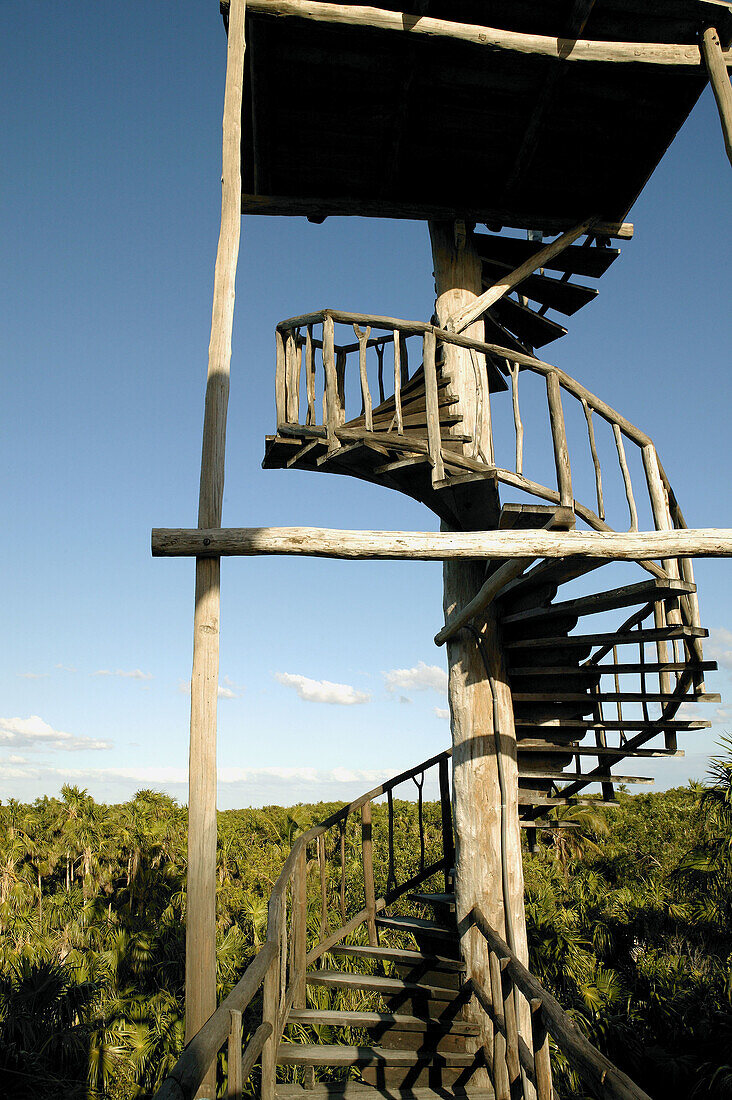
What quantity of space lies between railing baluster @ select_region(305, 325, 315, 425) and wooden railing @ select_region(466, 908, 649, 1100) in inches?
173

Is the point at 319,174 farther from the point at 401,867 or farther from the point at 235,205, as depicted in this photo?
the point at 401,867

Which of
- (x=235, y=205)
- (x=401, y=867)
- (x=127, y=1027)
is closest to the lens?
(x=235, y=205)

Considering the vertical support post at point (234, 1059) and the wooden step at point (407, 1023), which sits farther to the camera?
the wooden step at point (407, 1023)

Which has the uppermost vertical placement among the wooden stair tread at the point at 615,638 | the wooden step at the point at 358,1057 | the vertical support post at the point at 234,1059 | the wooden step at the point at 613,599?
the wooden step at the point at 613,599

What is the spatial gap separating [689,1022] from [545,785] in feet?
21.9

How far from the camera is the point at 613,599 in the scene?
598 centimetres

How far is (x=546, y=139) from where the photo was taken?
8125 mm

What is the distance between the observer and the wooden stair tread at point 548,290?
28.6ft

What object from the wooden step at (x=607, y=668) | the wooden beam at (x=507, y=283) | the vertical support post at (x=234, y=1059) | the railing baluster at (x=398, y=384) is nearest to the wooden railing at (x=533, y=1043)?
the vertical support post at (x=234, y=1059)

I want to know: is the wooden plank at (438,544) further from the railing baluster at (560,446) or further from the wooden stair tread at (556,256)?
the wooden stair tread at (556,256)

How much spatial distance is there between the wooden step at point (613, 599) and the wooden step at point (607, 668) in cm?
46

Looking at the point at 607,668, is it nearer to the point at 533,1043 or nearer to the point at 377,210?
the point at 533,1043

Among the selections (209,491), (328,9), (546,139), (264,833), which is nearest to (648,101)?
(546,139)

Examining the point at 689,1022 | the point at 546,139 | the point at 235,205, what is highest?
the point at 546,139
